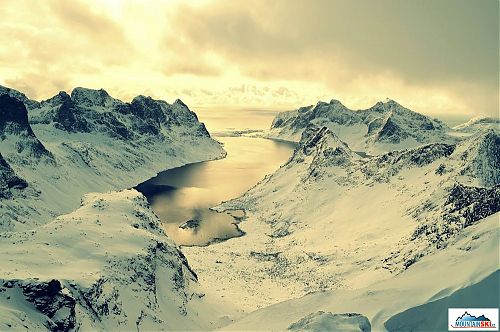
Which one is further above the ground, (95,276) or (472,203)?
(472,203)

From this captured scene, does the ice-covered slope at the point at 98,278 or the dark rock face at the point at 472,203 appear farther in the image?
the dark rock face at the point at 472,203

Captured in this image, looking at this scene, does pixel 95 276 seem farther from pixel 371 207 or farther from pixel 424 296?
pixel 371 207

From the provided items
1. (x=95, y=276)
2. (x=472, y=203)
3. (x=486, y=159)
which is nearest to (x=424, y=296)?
(x=95, y=276)

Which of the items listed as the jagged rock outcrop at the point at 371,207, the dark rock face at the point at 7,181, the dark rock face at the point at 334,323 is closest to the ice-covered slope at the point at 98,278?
the dark rock face at the point at 334,323

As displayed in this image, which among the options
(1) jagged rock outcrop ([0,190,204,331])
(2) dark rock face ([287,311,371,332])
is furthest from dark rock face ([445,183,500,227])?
(2) dark rock face ([287,311,371,332])

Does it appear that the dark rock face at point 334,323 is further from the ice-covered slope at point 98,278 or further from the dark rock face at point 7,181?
the dark rock face at point 7,181
